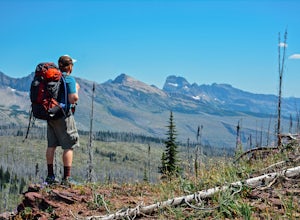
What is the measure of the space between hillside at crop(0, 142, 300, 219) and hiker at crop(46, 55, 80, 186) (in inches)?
31.5

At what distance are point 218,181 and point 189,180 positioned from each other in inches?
34.7

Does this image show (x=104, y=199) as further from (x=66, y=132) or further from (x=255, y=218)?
(x=255, y=218)

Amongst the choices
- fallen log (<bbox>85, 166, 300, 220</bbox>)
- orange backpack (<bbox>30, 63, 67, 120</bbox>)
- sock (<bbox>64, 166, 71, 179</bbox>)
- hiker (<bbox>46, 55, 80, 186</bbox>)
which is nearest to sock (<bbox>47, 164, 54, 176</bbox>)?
hiker (<bbox>46, 55, 80, 186</bbox>)

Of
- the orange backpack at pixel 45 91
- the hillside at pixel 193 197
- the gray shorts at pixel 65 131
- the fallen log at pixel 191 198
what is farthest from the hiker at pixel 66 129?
the fallen log at pixel 191 198

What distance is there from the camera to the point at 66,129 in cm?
885

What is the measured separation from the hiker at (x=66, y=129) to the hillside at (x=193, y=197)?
0.80 metres

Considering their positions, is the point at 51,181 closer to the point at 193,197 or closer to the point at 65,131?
the point at 65,131

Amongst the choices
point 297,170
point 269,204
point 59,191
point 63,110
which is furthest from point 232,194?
point 63,110

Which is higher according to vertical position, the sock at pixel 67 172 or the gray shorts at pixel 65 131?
the gray shorts at pixel 65 131

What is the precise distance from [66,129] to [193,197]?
3.81 metres

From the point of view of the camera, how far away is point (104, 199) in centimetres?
719

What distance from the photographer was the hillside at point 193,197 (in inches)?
220

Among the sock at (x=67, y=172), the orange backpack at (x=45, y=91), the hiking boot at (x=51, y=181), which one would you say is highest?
the orange backpack at (x=45, y=91)

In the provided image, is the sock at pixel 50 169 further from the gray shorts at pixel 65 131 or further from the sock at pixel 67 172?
the gray shorts at pixel 65 131
